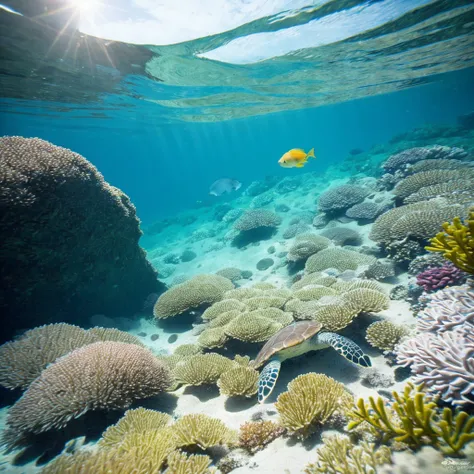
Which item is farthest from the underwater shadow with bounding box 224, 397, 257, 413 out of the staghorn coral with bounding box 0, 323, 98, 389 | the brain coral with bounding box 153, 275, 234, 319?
the brain coral with bounding box 153, 275, 234, 319

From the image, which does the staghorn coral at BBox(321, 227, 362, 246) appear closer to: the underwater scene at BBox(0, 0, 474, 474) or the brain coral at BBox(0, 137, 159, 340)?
the underwater scene at BBox(0, 0, 474, 474)

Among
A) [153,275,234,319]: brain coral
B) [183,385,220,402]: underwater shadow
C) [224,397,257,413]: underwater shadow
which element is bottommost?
[153,275,234,319]: brain coral

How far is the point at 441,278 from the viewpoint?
514 cm

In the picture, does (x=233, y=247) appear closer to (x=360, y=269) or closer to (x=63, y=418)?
(x=360, y=269)

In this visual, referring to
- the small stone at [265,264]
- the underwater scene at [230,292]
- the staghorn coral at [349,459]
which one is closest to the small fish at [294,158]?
the underwater scene at [230,292]

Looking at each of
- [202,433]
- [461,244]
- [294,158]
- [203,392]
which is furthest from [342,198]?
[202,433]

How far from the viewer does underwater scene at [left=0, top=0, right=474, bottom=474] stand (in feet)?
10.2

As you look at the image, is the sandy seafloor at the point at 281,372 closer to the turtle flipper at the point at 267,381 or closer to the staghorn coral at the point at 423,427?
the staghorn coral at the point at 423,427

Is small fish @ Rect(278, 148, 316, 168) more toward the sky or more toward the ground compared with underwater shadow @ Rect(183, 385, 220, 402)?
more toward the sky

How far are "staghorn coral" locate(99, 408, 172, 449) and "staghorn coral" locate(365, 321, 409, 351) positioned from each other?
3943 millimetres

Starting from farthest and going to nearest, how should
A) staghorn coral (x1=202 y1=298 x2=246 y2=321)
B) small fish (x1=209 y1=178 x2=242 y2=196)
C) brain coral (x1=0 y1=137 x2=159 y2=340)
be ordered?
small fish (x1=209 y1=178 x2=242 y2=196), staghorn coral (x1=202 y1=298 x2=246 y2=321), brain coral (x1=0 y1=137 x2=159 y2=340)

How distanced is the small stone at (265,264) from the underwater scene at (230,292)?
0.32ft

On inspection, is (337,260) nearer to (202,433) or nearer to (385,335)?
(385,335)

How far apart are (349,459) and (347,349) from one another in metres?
1.71
